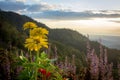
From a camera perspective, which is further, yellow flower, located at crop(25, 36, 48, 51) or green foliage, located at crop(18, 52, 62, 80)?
green foliage, located at crop(18, 52, 62, 80)

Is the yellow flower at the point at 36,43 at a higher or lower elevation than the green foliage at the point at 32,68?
higher

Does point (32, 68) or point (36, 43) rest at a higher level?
point (36, 43)

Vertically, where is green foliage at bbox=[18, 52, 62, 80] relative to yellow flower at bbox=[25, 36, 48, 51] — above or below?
below

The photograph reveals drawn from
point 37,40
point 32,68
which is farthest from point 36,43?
point 32,68

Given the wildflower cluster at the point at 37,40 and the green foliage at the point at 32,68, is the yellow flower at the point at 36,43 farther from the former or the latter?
the green foliage at the point at 32,68

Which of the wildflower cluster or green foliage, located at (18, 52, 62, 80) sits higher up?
the wildflower cluster

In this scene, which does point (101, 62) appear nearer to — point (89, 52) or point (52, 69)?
point (89, 52)

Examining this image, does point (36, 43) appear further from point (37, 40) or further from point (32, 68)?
point (32, 68)

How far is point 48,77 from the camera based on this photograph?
7723mm

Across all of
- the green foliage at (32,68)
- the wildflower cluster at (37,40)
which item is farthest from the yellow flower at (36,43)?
the green foliage at (32,68)

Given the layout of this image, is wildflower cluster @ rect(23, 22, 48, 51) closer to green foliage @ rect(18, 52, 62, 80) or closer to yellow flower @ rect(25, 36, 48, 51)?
yellow flower @ rect(25, 36, 48, 51)

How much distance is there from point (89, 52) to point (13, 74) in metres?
3.37

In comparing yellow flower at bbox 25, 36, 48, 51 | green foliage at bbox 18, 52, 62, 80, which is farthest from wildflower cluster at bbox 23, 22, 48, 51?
green foliage at bbox 18, 52, 62, 80

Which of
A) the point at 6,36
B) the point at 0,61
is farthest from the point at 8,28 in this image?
the point at 0,61
